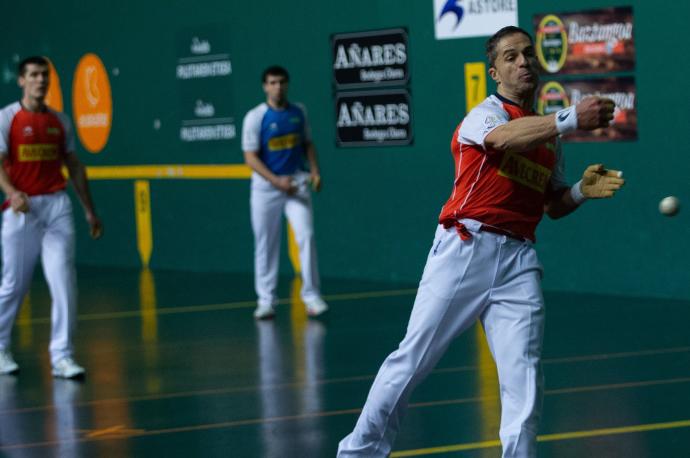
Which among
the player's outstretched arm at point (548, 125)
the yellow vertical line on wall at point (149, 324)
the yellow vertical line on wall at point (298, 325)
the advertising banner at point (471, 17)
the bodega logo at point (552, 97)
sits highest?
the advertising banner at point (471, 17)

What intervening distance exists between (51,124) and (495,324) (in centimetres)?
465

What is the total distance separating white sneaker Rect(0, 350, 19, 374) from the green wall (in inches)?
201

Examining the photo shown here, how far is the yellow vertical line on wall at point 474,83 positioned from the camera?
13.0 m

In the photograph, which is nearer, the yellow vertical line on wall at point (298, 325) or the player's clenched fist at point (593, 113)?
the player's clenched fist at point (593, 113)

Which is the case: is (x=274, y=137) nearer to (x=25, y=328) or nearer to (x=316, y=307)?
(x=316, y=307)

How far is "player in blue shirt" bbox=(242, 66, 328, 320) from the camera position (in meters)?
11.8

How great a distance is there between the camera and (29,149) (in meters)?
9.27

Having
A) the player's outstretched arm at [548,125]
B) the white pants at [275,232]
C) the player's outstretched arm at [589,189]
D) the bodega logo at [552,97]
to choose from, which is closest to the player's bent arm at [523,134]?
the player's outstretched arm at [548,125]

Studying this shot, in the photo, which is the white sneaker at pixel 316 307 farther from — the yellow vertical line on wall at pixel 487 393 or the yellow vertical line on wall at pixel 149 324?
the yellow vertical line on wall at pixel 487 393

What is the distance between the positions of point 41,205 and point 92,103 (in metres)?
8.24

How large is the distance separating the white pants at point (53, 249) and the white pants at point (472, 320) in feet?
12.7

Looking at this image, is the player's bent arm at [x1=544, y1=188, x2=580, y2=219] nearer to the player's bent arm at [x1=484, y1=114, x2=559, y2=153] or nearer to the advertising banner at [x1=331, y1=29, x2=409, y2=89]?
the player's bent arm at [x1=484, y1=114, x2=559, y2=153]

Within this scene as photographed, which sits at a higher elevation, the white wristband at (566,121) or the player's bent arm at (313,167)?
the white wristband at (566,121)

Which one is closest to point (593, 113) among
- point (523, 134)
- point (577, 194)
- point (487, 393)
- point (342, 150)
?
point (523, 134)
